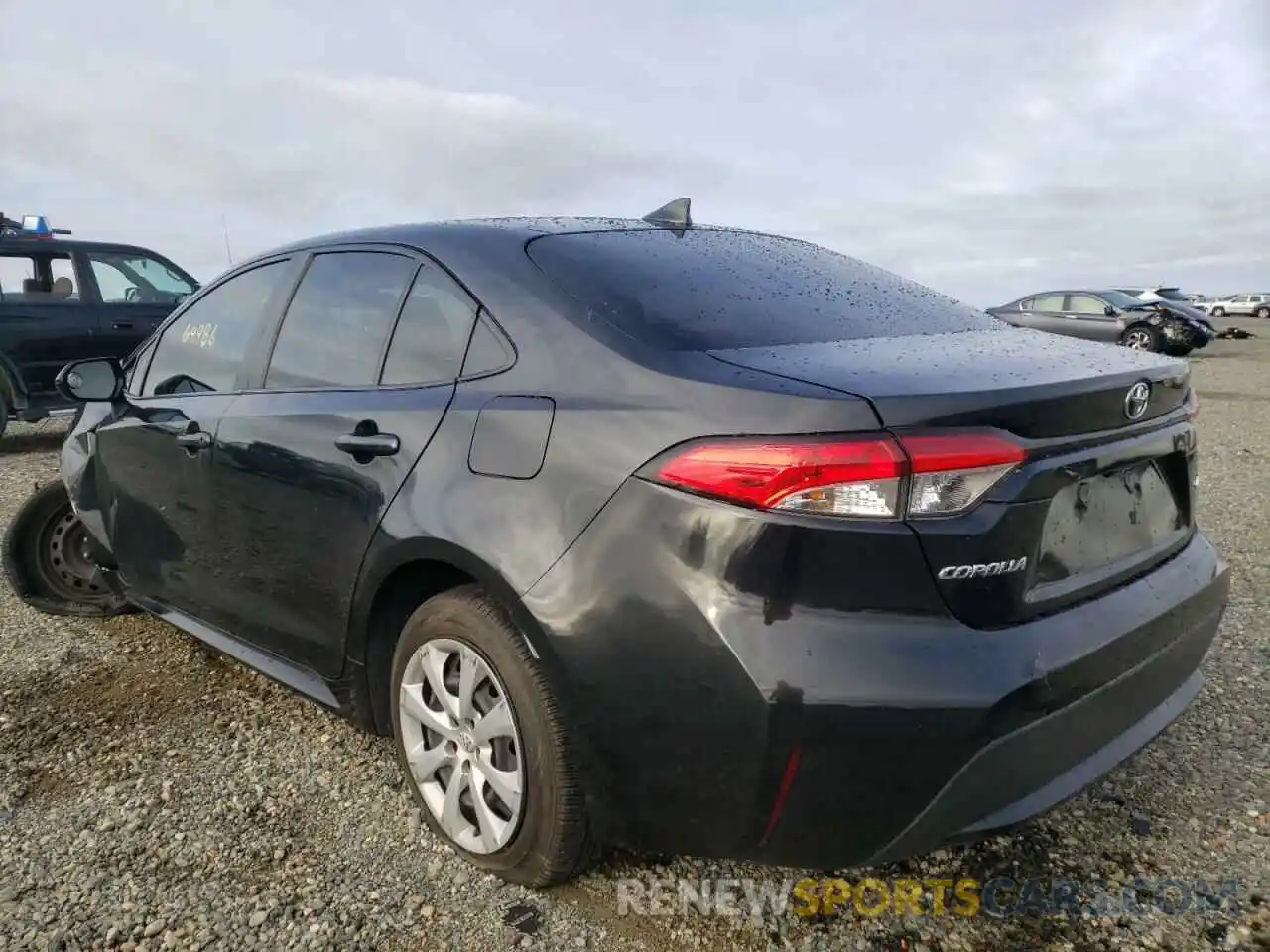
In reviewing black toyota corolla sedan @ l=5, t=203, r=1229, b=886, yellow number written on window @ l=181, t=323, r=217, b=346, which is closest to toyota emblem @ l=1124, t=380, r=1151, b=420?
black toyota corolla sedan @ l=5, t=203, r=1229, b=886

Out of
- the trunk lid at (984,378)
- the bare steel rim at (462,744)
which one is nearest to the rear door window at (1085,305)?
the trunk lid at (984,378)

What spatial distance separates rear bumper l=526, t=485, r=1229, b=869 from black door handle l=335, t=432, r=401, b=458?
1.99 ft

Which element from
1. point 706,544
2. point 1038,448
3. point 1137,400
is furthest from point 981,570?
point 1137,400

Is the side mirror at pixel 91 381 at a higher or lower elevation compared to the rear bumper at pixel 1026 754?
higher

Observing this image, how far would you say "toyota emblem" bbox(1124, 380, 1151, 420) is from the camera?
77.2 inches

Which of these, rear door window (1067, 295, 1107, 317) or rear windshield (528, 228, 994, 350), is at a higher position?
rear door window (1067, 295, 1107, 317)

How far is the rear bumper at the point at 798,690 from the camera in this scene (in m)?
1.63

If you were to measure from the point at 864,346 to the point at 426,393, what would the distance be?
1.04 m

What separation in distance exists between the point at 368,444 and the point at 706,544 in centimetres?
103

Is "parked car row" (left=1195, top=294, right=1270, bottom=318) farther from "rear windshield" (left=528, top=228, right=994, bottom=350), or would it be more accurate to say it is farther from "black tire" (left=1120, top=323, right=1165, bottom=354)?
"rear windshield" (left=528, top=228, right=994, bottom=350)

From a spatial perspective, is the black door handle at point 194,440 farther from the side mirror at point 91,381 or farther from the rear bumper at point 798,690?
the rear bumper at point 798,690

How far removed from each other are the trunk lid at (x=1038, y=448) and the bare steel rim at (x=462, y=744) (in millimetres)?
934

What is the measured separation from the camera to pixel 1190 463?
2.27m

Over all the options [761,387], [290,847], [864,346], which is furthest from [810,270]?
[290,847]
